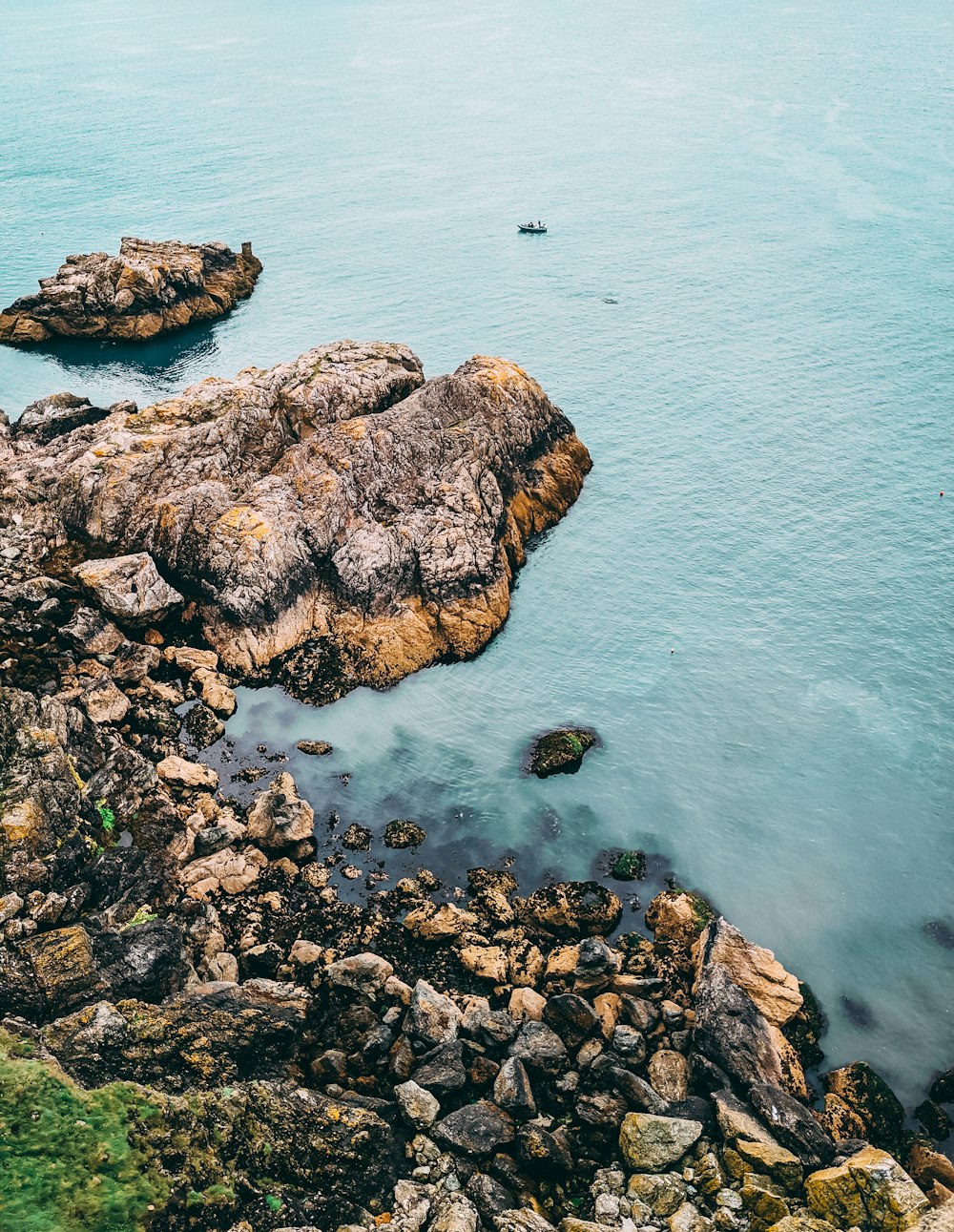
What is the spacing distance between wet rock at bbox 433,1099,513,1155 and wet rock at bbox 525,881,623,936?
10.5 meters

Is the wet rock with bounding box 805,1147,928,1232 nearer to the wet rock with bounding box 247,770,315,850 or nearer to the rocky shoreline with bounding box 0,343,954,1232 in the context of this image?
the rocky shoreline with bounding box 0,343,954,1232

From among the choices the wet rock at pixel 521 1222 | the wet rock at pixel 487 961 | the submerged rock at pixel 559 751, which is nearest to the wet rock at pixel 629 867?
the submerged rock at pixel 559 751

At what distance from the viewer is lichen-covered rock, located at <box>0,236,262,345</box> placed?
320 feet

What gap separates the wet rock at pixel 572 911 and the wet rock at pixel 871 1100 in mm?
10772

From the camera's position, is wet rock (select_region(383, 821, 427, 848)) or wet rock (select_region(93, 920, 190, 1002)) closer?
wet rock (select_region(93, 920, 190, 1002))

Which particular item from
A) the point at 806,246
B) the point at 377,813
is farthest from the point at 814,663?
the point at 806,246

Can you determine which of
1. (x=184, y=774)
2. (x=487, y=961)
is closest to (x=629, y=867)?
(x=487, y=961)

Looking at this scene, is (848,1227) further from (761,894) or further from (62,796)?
(62,796)

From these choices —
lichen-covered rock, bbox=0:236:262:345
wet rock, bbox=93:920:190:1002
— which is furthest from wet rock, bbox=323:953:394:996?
lichen-covered rock, bbox=0:236:262:345

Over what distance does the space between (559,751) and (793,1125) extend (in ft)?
73.3

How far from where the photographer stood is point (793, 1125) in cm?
3136

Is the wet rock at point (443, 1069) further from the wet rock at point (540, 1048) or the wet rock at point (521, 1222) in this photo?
the wet rock at point (521, 1222)

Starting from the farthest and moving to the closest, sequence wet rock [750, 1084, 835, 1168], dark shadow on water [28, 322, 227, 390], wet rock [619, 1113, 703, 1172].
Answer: dark shadow on water [28, 322, 227, 390]
wet rock [750, 1084, 835, 1168]
wet rock [619, 1113, 703, 1172]

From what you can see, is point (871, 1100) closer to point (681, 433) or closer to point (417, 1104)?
point (417, 1104)
